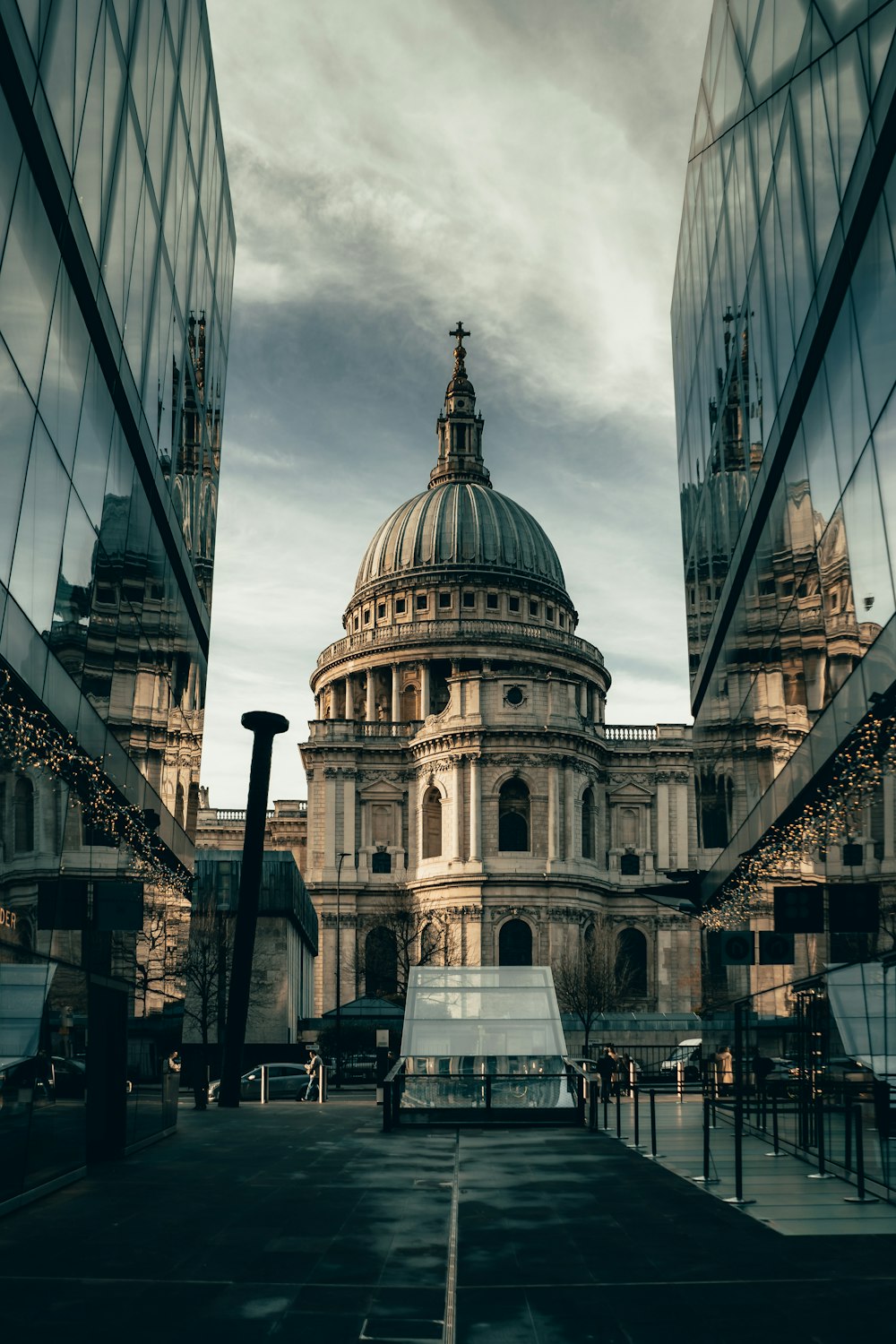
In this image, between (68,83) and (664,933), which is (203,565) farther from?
(664,933)

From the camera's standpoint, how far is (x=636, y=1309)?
920 centimetres

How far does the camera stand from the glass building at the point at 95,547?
14039 millimetres

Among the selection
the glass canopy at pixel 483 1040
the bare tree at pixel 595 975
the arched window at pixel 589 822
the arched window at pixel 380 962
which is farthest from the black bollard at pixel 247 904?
the arched window at pixel 589 822

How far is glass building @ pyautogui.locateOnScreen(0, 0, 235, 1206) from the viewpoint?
46.1ft

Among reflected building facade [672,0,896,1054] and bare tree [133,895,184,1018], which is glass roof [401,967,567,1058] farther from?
bare tree [133,895,184,1018]

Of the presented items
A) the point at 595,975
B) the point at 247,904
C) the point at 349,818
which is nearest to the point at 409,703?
the point at 349,818

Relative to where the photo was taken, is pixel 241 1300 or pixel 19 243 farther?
pixel 19 243

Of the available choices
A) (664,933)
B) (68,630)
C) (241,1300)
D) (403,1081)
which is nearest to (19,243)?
(68,630)

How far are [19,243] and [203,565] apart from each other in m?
18.7

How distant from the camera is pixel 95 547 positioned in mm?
19109

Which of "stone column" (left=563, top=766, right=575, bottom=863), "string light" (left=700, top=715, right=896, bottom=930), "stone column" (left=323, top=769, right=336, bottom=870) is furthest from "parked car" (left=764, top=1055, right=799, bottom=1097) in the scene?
"stone column" (left=323, top=769, right=336, bottom=870)

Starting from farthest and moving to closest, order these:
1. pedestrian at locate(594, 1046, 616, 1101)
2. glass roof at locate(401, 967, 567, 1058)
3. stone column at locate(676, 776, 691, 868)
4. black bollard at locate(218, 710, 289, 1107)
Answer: stone column at locate(676, 776, 691, 868)
black bollard at locate(218, 710, 289, 1107)
glass roof at locate(401, 967, 567, 1058)
pedestrian at locate(594, 1046, 616, 1101)

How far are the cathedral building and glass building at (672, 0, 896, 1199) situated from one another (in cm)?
5789

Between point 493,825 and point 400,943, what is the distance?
10.2m
